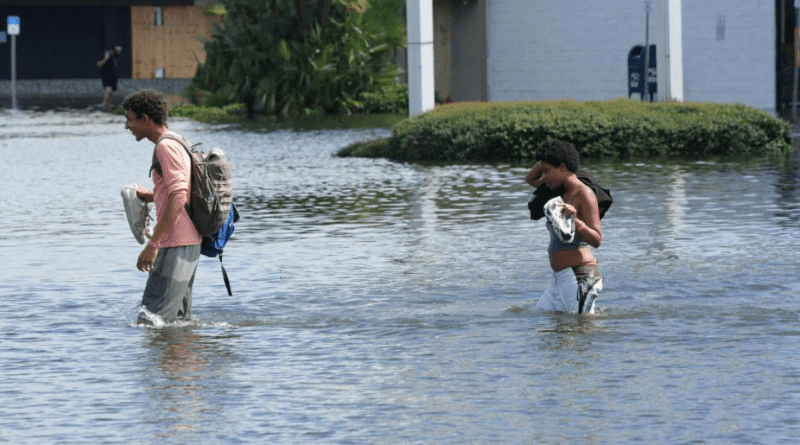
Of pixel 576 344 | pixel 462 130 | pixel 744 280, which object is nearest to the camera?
pixel 576 344

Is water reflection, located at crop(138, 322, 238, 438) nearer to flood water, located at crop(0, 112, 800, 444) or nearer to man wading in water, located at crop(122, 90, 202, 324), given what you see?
flood water, located at crop(0, 112, 800, 444)

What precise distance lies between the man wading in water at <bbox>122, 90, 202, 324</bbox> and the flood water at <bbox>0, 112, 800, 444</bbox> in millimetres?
251

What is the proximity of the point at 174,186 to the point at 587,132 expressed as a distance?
575 inches

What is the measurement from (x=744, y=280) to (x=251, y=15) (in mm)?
30411

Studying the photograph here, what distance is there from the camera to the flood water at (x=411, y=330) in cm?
736

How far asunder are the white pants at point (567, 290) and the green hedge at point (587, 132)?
43.0 feet

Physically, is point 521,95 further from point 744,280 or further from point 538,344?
point 538,344

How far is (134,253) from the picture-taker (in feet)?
45.2

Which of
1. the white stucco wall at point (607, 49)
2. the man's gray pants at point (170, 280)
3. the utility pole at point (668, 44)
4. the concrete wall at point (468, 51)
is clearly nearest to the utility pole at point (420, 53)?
the utility pole at point (668, 44)

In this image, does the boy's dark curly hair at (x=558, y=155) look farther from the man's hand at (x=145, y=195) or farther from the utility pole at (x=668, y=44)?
the utility pole at (x=668, y=44)

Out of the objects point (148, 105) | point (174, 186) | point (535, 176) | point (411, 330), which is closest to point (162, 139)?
point (148, 105)

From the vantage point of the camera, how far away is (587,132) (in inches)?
926

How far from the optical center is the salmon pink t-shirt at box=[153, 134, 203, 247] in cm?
948

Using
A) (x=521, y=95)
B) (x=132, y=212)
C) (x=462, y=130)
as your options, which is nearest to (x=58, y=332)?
(x=132, y=212)
